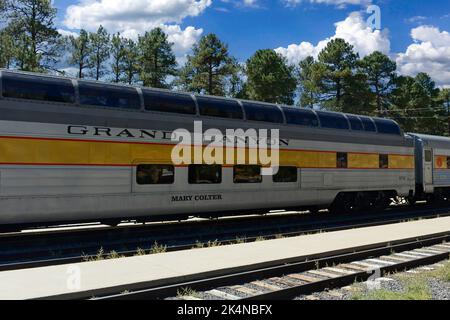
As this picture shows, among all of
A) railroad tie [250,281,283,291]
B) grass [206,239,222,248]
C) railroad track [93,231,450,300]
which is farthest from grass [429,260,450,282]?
grass [206,239,222,248]

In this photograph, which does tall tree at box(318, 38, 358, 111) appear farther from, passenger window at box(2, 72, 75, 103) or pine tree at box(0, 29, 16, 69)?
passenger window at box(2, 72, 75, 103)

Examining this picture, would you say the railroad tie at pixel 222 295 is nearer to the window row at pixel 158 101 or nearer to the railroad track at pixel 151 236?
the railroad track at pixel 151 236

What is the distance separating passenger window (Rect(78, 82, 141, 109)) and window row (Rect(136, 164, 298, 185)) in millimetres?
1661

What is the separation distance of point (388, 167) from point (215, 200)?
29.0 ft

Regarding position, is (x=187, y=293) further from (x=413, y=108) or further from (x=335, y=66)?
(x=413, y=108)

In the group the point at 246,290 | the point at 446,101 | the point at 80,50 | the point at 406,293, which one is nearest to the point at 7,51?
the point at 80,50

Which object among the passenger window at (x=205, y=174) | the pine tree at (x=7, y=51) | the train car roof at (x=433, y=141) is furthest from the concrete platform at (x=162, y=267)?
the pine tree at (x=7, y=51)

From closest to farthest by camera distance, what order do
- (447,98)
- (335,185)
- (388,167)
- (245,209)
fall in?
(245,209)
(335,185)
(388,167)
(447,98)

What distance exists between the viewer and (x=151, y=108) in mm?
12281

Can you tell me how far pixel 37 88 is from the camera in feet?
34.7

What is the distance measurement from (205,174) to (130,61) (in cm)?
3331

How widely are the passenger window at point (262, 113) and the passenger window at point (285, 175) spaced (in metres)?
1.60
